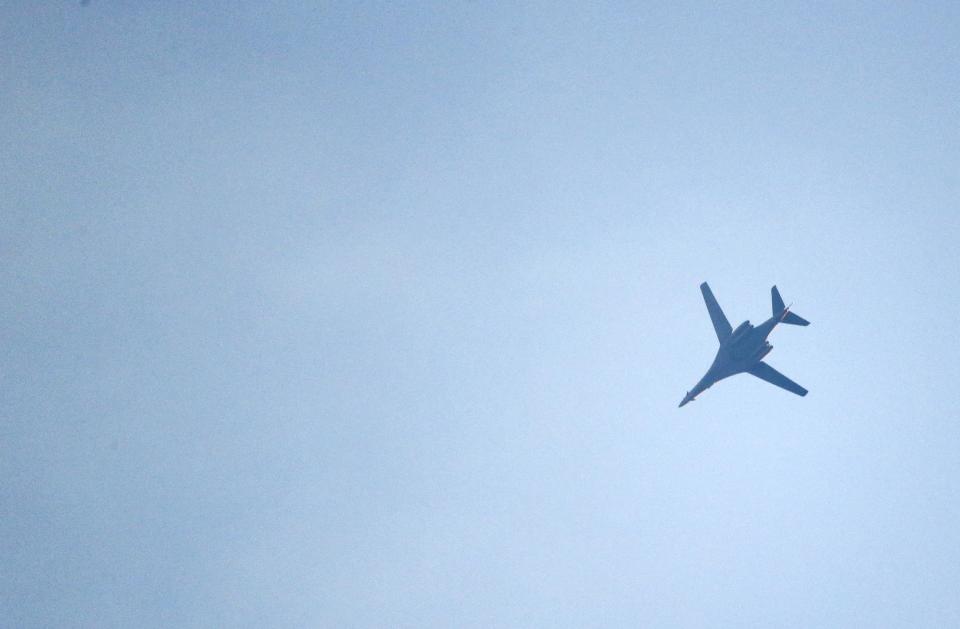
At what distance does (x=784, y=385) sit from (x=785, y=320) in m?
9.53

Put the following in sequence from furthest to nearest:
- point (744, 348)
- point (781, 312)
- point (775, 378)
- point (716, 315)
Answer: point (775, 378) → point (716, 315) → point (744, 348) → point (781, 312)

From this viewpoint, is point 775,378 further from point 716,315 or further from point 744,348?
point 716,315

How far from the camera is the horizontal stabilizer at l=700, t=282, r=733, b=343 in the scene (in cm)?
4619

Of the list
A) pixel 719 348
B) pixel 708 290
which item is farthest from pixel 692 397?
pixel 708 290

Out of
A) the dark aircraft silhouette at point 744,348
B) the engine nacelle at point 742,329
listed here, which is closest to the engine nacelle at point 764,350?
the dark aircraft silhouette at point 744,348

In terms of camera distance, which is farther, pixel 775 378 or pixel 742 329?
pixel 775 378

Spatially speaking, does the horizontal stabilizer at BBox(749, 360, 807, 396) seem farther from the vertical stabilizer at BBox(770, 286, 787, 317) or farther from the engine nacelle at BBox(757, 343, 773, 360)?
the vertical stabilizer at BBox(770, 286, 787, 317)

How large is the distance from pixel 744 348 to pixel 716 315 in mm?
4016

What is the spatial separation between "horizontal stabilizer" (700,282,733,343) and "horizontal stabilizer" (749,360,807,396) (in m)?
5.09

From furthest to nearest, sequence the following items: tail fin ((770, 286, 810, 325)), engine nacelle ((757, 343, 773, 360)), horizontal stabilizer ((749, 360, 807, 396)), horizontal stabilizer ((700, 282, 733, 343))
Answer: horizontal stabilizer ((749, 360, 807, 396)) → horizontal stabilizer ((700, 282, 733, 343)) → engine nacelle ((757, 343, 773, 360)) → tail fin ((770, 286, 810, 325))

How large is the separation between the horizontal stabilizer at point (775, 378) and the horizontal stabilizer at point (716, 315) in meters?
5.09

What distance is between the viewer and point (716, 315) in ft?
152

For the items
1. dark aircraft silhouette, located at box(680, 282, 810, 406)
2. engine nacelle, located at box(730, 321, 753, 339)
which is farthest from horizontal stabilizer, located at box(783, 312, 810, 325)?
engine nacelle, located at box(730, 321, 753, 339)

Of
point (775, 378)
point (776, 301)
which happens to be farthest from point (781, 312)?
point (775, 378)
